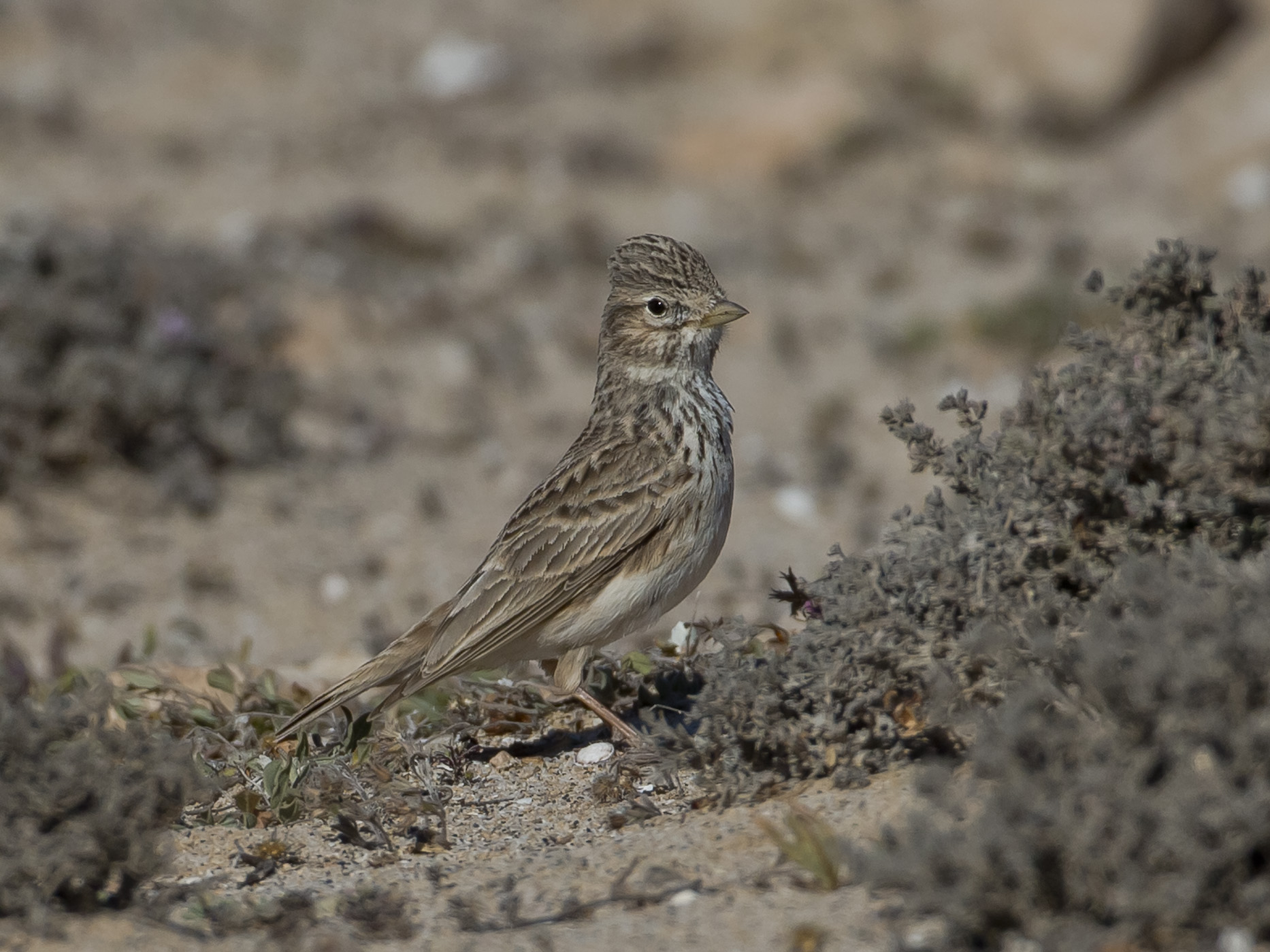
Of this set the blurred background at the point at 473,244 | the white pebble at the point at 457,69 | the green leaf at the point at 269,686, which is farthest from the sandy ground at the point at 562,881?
the white pebble at the point at 457,69

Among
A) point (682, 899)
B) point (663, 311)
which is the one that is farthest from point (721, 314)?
point (682, 899)

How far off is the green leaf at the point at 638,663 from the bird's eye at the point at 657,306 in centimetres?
132

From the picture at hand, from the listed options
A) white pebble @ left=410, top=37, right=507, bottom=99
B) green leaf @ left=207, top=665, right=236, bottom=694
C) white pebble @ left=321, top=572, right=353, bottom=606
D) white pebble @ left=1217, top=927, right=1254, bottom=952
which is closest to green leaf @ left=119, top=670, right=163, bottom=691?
green leaf @ left=207, top=665, right=236, bottom=694

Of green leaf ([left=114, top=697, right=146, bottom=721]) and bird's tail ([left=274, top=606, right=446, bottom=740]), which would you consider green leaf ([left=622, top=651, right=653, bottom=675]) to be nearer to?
bird's tail ([left=274, top=606, right=446, bottom=740])

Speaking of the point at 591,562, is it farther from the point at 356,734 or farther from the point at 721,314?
the point at 721,314

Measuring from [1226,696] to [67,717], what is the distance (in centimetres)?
276

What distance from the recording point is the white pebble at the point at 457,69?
18.1 metres

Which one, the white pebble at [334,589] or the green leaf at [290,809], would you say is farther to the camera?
the white pebble at [334,589]

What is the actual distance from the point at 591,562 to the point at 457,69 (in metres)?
14.2

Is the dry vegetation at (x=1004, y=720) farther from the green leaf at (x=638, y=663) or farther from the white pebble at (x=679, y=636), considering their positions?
the white pebble at (x=679, y=636)

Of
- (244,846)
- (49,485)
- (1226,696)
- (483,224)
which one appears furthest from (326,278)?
(1226,696)

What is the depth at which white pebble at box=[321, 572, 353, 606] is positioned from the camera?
8.67 meters

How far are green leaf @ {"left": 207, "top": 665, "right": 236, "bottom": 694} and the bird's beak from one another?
7.31 ft

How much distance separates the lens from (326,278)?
1264 cm
